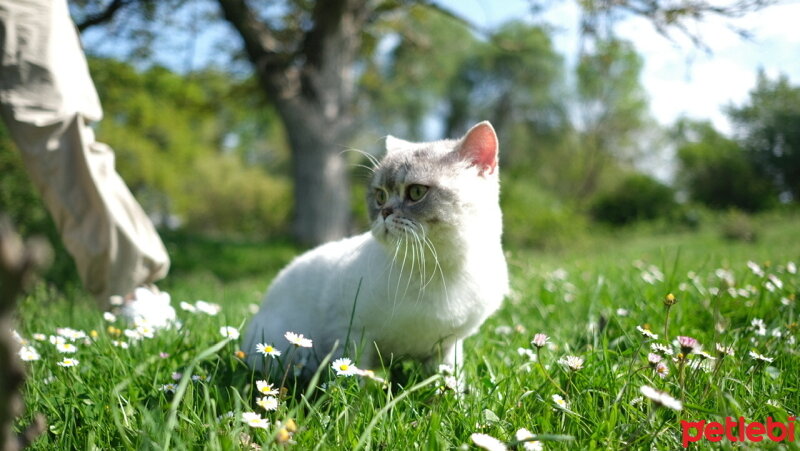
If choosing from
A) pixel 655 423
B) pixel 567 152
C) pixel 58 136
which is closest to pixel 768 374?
pixel 655 423

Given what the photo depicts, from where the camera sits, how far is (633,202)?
17266mm

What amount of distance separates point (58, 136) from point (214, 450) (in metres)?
2.13

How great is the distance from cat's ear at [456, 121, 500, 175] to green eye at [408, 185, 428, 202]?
0.21 metres

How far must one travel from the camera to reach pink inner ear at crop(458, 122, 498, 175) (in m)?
1.89

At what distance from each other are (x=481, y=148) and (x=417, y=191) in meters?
0.30

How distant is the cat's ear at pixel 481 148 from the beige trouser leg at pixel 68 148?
1.97 m

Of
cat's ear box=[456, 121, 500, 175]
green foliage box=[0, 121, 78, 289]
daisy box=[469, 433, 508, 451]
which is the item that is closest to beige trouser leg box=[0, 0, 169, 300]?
cat's ear box=[456, 121, 500, 175]

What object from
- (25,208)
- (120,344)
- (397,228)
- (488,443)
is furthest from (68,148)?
(25,208)

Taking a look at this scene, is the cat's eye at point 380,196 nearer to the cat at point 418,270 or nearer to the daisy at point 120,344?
the cat at point 418,270

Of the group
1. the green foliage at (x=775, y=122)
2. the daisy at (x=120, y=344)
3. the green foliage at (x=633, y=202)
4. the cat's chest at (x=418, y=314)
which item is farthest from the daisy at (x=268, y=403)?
the green foliage at (x=633, y=202)

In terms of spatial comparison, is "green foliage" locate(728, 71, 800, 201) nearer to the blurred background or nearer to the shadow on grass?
the blurred background

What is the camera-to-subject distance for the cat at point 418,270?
1841 millimetres

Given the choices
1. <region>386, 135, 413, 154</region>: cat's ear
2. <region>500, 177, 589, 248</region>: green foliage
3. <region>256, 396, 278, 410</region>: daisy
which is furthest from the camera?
<region>500, 177, 589, 248</region>: green foliage

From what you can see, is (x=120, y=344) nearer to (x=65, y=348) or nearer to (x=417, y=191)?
(x=65, y=348)
